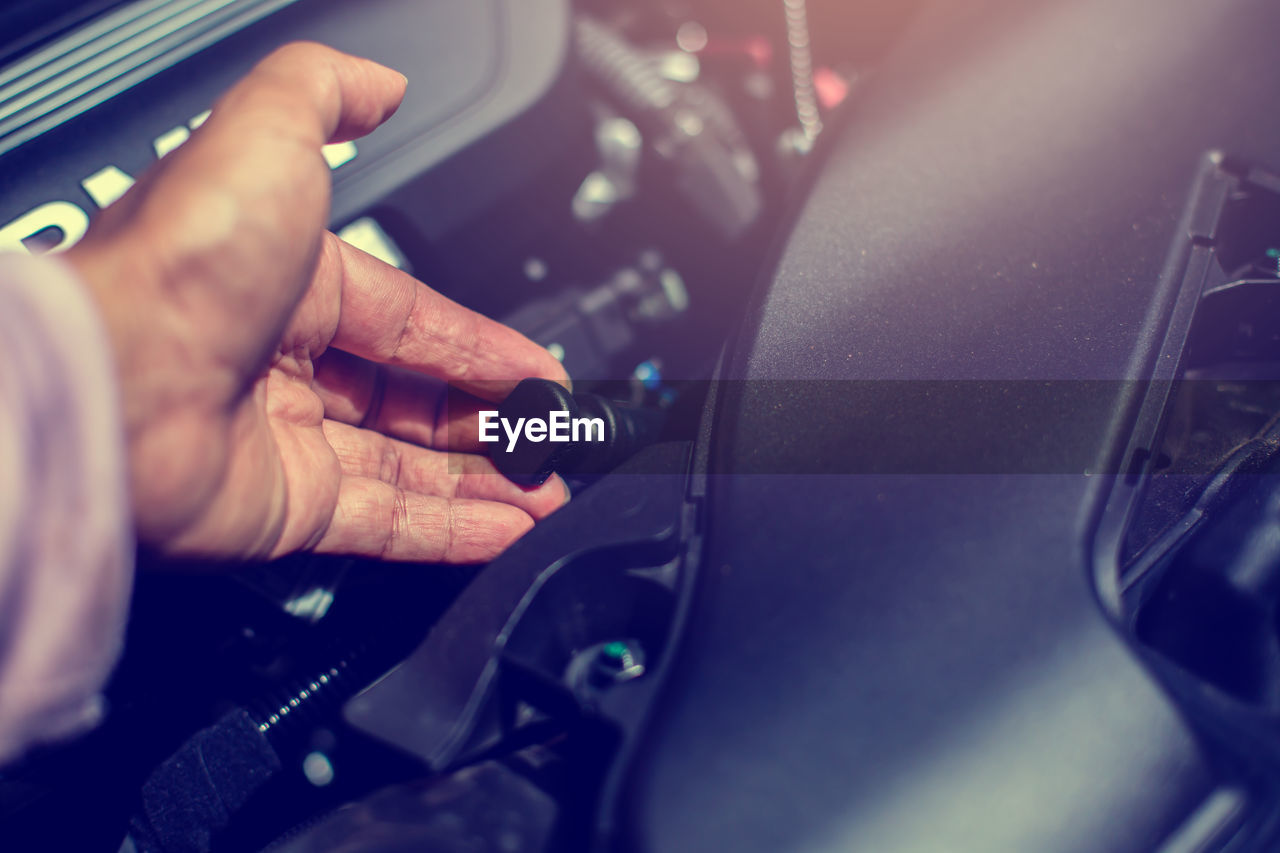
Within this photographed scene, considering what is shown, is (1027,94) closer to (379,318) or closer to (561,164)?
(561,164)

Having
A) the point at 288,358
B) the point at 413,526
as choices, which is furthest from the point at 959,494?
the point at 288,358

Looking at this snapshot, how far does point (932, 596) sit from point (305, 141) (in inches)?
20.8

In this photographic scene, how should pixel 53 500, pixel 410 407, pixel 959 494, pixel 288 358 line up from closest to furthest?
pixel 53 500
pixel 959 494
pixel 288 358
pixel 410 407

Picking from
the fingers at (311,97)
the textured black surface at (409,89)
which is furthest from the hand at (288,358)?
the textured black surface at (409,89)

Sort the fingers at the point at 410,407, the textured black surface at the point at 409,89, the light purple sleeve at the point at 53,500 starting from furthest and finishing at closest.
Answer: the fingers at the point at 410,407
the textured black surface at the point at 409,89
the light purple sleeve at the point at 53,500

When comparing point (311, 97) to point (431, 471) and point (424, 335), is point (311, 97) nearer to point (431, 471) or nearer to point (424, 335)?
point (424, 335)

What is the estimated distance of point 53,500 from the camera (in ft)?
1.35

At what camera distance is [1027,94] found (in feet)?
2.40

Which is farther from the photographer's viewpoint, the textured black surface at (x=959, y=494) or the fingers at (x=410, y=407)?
the fingers at (x=410, y=407)

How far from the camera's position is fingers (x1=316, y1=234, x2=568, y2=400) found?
0.76m

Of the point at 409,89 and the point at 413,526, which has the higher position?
the point at 409,89

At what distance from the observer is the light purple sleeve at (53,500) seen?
15.9 inches

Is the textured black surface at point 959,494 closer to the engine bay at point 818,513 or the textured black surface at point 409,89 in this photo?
the engine bay at point 818,513

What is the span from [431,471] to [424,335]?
0.14 metres
